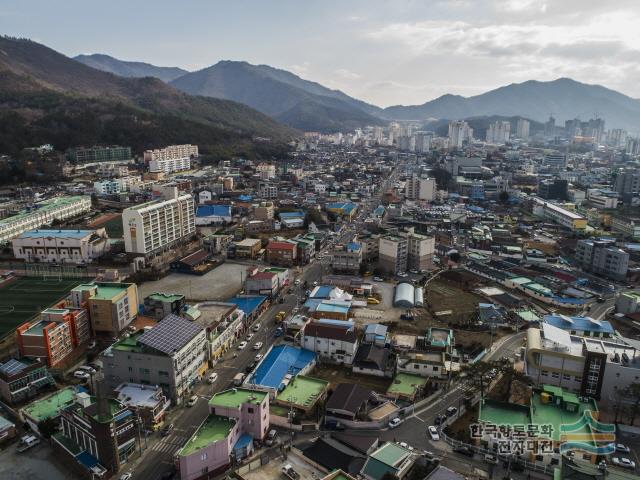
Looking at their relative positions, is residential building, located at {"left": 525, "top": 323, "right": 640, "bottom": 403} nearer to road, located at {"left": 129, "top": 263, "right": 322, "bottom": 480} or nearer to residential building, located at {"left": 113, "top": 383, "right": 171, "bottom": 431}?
road, located at {"left": 129, "top": 263, "right": 322, "bottom": 480}

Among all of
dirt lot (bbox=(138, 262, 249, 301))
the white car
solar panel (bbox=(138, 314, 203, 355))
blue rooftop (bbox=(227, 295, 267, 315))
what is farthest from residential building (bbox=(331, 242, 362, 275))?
the white car

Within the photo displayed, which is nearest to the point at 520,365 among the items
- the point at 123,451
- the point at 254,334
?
the point at 254,334

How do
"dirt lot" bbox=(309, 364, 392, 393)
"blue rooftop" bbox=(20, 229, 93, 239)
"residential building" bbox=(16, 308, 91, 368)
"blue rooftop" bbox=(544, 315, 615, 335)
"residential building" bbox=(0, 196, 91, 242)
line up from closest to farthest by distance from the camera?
"dirt lot" bbox=(309, 364, 392, 393) < "residential building" bbox=(16, 308, 91, 368) < "blue rooftop" bbox=(544, 315, 615, 335) < "blue rooftop" bbox=(20, 229, 93, 239) < "residential building" bbox=(0, 196, 91, 242)

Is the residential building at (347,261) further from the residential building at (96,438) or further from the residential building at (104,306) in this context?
the residential building at (96,438)

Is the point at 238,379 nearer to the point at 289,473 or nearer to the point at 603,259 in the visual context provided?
the point at 289,473

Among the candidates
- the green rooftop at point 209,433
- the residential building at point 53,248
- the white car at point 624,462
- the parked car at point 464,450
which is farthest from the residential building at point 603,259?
the residential building at point 53,248

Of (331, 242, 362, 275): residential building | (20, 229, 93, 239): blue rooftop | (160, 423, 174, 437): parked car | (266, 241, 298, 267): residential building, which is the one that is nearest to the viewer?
(160, 423, 174, 437): parked car

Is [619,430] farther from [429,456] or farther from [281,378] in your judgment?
[281,378]
